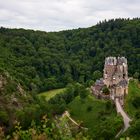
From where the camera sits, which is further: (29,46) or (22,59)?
(29,46)

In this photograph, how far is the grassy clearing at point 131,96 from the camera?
320ft

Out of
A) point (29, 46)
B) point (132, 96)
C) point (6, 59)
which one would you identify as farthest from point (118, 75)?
point (29, 46)

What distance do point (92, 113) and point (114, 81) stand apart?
12566mm

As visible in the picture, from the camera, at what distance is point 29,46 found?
188m

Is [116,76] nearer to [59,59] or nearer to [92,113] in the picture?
[92,113]

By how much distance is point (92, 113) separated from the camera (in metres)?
99.4

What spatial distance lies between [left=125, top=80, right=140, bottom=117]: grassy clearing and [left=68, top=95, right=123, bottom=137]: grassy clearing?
359cm

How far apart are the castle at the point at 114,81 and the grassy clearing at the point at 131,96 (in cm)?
142

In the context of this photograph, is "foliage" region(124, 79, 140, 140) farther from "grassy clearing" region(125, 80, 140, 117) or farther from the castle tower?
the castle tower

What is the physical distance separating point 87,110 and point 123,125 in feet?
43.6

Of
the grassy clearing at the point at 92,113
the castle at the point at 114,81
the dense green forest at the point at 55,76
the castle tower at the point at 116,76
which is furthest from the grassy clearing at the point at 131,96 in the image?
the grassy clearing at the point at 92,113

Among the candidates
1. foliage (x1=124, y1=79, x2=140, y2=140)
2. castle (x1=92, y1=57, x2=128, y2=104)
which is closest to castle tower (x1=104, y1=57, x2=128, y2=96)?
castle (x1=92, y1=57, x2=128, y2=104)

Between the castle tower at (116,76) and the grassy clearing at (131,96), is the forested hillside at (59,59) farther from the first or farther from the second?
the grassy clearing at (131,96)

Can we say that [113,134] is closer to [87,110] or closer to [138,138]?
[138,138]
